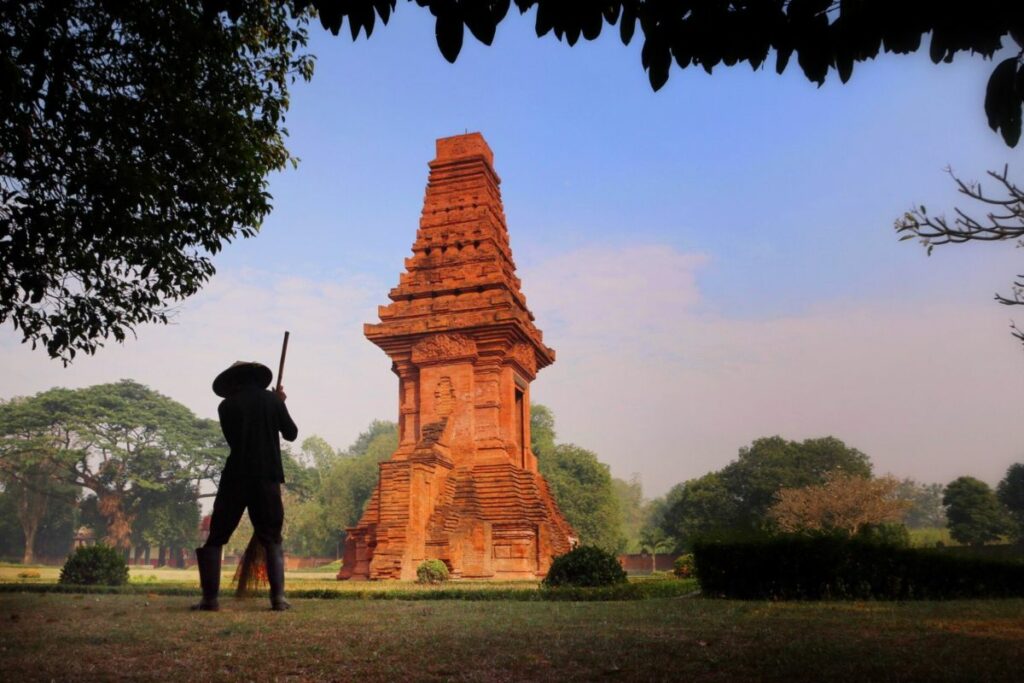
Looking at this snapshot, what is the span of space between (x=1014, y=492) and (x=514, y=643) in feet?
185

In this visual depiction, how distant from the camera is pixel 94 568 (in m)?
16.3

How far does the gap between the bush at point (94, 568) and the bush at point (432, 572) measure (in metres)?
6.68

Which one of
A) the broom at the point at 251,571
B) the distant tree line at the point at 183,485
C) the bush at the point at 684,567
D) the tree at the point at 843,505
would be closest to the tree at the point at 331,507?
the distant tree line at the point at 183,485

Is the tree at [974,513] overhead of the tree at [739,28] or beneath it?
beneath

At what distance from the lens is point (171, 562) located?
59.0 metres

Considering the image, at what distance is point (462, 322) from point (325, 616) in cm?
1580

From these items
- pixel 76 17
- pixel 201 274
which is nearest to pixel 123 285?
pixel 201 274

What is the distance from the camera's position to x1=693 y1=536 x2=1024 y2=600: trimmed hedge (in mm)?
11562

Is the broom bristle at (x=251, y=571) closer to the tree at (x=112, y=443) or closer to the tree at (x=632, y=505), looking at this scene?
the tree at (x=112, y=443)

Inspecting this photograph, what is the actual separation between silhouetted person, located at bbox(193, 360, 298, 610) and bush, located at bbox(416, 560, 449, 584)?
34.4 ft

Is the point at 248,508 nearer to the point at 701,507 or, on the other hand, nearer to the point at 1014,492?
the point at 701,507

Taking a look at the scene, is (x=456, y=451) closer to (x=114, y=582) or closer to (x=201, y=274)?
(x=114, y=582)

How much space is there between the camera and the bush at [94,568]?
16188 mm

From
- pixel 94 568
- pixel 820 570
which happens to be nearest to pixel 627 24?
pixel 820 570
